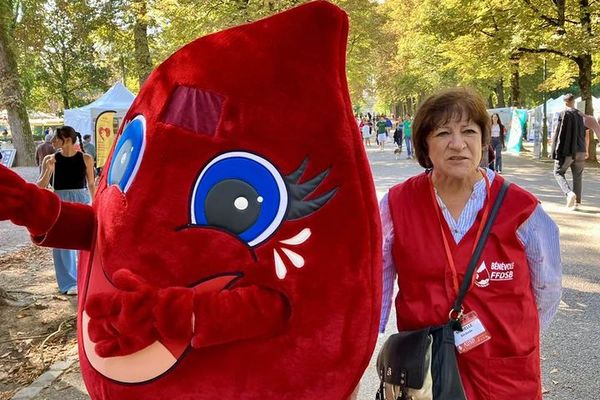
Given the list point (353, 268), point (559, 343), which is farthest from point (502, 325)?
point (559, 343)

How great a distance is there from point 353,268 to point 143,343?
0.60 meters

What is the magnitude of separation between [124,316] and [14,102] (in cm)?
1777

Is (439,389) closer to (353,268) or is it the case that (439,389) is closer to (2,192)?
(353,268)

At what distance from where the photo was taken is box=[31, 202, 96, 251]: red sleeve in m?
1.70

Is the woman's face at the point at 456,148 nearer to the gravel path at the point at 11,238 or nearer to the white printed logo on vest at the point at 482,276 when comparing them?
the white printed logo on vest at the point at 482,276

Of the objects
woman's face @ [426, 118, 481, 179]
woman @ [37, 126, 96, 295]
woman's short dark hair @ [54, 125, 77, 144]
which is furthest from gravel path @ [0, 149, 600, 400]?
woman's short dark hair @ [54, 125, 77, 144]

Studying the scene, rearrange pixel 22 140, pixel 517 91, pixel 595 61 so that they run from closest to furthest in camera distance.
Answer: pixel 595 61
pixel 22 140
pixel 517 91

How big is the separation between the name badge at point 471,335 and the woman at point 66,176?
14.8ft

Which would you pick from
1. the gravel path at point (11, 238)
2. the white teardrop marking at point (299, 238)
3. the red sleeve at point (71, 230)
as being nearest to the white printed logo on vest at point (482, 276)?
the white teardrop marking at point (299, 238)

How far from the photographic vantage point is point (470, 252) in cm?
167

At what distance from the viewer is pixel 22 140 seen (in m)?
19.6

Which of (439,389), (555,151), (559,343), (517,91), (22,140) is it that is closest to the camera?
(439,389)

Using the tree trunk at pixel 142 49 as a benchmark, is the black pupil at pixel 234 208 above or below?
below

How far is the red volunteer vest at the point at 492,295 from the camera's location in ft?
5.41
